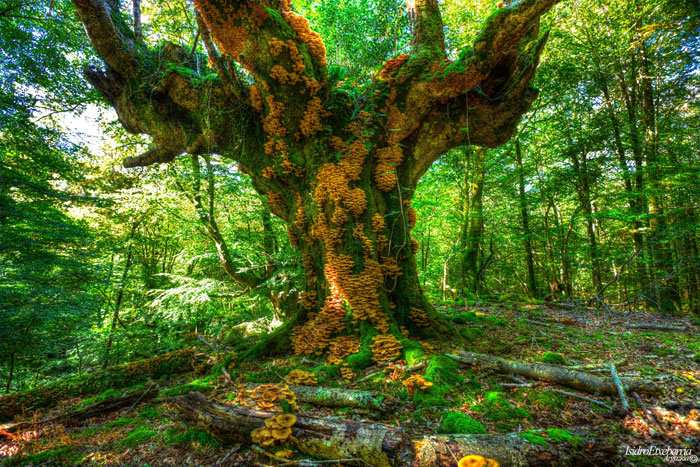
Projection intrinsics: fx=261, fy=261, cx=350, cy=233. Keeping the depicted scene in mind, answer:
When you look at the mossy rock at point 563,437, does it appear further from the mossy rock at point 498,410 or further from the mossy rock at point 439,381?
the mossy rock at point 439,381

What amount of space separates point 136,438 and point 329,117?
5.36 meters

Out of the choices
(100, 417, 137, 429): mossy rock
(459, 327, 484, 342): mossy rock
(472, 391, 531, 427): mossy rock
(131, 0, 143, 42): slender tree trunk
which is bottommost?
(100, 417, 137, 429): mossy rock

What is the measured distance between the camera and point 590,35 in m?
9.33

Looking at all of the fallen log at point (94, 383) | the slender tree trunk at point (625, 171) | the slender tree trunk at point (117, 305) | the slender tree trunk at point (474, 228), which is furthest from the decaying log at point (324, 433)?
the slender tree trunk at point (625, 171)

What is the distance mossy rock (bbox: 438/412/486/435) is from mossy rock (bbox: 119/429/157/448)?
9.35 feet

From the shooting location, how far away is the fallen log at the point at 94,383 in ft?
11.1

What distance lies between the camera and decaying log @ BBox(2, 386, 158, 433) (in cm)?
290

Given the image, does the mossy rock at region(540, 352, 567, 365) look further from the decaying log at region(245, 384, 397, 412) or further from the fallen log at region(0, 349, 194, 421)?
the fallen log at region(0, 349, 194, 421)

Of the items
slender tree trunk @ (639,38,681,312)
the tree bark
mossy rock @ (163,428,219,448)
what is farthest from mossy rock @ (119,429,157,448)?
slender tree trunk @ (639,38,681,312)

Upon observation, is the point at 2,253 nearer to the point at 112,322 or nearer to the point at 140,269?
the point at 112,322

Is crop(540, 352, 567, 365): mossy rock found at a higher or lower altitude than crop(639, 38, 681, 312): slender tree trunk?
lower

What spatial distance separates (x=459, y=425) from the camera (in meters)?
2.31

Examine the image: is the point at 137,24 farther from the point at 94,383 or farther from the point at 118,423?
the point at 118,423

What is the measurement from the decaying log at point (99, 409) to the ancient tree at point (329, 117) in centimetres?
203
